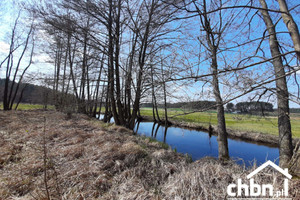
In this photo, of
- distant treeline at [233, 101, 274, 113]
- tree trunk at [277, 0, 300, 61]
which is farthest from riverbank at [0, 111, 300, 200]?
tree trunk at [277, 0, 300, 61]

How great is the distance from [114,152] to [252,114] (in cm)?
278

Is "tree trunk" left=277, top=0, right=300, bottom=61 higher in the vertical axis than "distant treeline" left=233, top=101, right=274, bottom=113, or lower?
higher

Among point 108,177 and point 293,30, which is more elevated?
point 293,30

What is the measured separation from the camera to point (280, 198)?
4.45 ft

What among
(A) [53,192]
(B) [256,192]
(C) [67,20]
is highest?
(C) [67,20]

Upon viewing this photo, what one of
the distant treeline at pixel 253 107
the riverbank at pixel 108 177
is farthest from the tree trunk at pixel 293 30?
the riverbank at pixel 108 177

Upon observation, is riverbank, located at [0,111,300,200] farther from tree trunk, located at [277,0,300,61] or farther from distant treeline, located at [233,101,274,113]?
tree trunk, located at [277,0,300,61]

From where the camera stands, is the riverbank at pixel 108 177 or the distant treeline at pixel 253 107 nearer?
the riverbank at pixel 108 177

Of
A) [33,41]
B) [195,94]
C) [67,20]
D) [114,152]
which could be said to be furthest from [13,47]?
[195,94]

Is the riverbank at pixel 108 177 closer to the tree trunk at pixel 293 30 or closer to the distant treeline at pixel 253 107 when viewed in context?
the distant treeline at pixel 253 107

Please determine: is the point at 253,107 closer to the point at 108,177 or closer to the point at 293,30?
the point at 293,30

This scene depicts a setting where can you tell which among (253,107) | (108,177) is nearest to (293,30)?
(253,107)

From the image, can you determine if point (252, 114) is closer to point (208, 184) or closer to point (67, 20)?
point (208, 184)

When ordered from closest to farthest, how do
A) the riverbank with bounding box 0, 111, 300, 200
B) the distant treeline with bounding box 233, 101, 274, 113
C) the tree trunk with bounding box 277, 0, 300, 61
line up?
the riverbank with bounding box 0, 111, 300, 200, the tree trunk with bounding box 277, 0, 300, 61, the distant treeline with bounding box 233, 101, 274, 113
